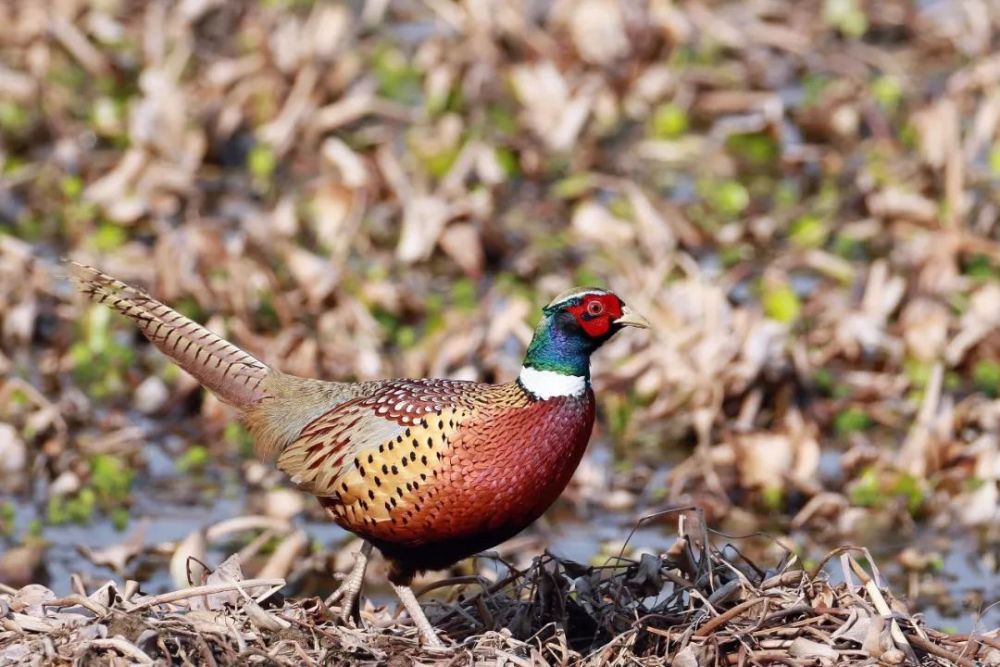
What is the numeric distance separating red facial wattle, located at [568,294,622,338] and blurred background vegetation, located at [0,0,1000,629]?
7.28 ft

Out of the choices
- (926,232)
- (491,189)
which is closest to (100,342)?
(491,189)

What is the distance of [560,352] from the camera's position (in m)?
5.85

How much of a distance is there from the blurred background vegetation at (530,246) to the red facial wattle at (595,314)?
222 cm

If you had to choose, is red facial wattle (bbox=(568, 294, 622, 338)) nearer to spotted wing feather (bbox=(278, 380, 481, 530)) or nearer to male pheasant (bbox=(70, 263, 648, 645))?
male pheasant (bbox=(70, 263, 648, 645))

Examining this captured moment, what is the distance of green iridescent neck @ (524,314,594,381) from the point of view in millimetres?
5844

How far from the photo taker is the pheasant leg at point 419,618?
5812mm

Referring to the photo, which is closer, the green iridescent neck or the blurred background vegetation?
the green iridescent neck

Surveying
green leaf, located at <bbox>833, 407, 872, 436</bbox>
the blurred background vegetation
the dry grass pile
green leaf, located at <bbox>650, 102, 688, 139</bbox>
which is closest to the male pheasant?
the dry grass pile

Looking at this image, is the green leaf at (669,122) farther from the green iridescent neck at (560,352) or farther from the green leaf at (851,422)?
the green iridescent neck at (560,352)

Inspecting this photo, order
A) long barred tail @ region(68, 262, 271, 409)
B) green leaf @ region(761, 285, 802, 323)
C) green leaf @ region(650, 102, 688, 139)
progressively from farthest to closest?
1. green leaf @ region(650, 102, 688, 139)
2. green leaf @ region(761, 285, 802, 323)
3. long barred tail @ region(68, 262, 271, 409)

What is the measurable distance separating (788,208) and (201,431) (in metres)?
4.18

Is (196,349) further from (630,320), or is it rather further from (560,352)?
(630,320)

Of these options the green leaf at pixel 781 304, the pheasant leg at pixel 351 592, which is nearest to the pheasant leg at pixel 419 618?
the pheasant leg at pixel 351 592

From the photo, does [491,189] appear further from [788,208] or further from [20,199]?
[20,199]
